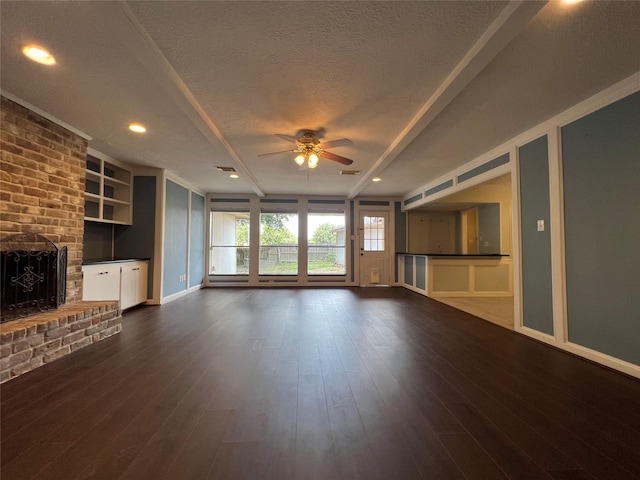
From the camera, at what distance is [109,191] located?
4883mm

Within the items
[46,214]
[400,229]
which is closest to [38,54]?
[46,214]

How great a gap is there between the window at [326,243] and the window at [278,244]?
0.42 metres

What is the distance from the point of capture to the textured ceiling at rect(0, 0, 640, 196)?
1.68 meters

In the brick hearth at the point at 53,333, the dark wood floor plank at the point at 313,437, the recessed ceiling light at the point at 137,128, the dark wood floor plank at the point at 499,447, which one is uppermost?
the recessed ceiling light at the point at 137,128

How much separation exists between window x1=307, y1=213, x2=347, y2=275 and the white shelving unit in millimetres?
4130

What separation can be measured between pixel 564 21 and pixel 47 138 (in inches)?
183

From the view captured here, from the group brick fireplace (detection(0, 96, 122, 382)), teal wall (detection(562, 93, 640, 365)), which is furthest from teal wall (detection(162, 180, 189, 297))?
teal wall (detection(562, 93, 640, 365))

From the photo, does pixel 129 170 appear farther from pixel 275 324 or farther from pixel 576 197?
pixel 576 197

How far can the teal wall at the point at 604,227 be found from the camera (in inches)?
90.0

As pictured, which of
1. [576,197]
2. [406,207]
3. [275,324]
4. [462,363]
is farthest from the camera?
[406,207]

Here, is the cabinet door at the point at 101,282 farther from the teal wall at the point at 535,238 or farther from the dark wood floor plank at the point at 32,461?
the teal wall at the point at 535,238

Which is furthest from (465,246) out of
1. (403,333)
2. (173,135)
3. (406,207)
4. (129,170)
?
(129,170)

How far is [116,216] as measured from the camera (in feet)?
16.2

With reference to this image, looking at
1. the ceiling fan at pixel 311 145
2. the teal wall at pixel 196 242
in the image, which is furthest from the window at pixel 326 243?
the ceiling fan at pixel 311 145
